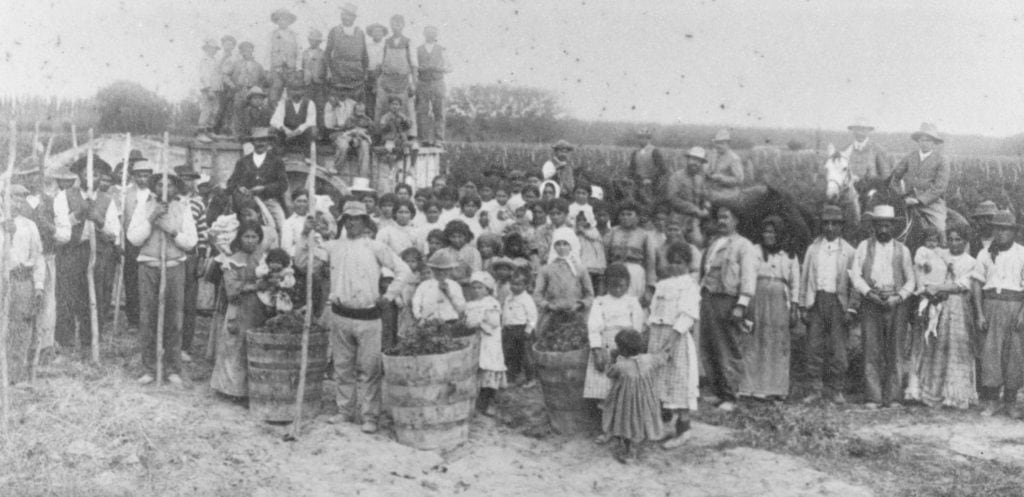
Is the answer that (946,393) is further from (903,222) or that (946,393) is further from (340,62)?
(340,62)

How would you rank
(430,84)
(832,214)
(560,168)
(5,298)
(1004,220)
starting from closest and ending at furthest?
(5,298)
(1004,220)
(832,214)
(560,168)
(430,84)

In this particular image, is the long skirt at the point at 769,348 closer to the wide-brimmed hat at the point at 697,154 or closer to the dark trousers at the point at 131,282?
the wide-brimmed hat at the point at 697,154

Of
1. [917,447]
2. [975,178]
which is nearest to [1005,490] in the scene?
[917,447]

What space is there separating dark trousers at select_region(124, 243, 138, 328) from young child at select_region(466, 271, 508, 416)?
4242 millimetres

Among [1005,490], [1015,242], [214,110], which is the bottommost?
[1005,490]

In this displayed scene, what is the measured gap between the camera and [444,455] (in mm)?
7762

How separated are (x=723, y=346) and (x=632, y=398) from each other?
2128 mm

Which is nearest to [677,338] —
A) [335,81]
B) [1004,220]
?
[1004,220]

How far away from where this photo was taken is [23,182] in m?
10.6

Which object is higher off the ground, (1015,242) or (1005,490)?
(1015,242)

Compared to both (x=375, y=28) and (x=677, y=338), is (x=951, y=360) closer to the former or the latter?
(x=677, y=338)

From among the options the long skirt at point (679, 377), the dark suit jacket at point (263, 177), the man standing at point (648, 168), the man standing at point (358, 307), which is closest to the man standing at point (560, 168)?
the man standing at point (648, 168)

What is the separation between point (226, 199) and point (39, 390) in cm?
316

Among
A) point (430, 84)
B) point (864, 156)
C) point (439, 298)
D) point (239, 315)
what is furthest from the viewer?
point (430, 84)
